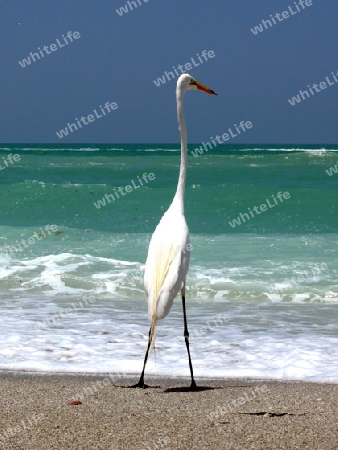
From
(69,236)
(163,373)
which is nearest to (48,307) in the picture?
(163,373)

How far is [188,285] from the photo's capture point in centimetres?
737

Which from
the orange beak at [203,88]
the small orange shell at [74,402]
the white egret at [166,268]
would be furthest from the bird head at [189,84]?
the small orange shell at [74,402]

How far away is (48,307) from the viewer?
639cm

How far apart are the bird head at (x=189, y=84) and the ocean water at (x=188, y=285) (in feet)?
6.03

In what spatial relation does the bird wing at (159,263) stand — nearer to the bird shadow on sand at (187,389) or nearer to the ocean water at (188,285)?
the bird shadow on sand at (187,389)

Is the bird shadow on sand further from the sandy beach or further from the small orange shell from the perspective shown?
the small orange shell

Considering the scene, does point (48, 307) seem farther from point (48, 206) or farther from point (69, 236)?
point (48, 206)

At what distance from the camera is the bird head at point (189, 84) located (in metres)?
4.50

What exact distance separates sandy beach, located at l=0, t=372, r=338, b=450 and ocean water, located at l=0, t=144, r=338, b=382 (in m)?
0.37

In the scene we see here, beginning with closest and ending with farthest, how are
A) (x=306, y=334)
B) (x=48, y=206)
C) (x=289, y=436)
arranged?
(x=289, y=436)
(x=306, y=334)
(x=48, y=206)

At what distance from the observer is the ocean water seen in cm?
477

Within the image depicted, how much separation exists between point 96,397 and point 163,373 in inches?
31.8

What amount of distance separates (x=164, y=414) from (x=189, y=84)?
223 centimetres

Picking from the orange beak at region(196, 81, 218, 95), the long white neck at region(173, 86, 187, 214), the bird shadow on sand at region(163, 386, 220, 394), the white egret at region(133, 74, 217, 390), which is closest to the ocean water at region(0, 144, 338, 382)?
the bird shadow on sand at region(163, 386, 220, 394)
